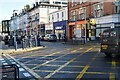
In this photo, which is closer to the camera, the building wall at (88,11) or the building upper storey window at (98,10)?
the building wall at (88,11)

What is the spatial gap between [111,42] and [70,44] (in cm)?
1911

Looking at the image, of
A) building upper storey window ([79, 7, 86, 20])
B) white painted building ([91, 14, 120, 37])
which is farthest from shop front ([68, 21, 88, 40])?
white painted building ([91, 14, 120, 37])

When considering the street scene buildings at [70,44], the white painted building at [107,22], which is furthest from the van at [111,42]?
the white painted building at [107,22]

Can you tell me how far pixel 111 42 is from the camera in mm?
15602

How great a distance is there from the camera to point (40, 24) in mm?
67125

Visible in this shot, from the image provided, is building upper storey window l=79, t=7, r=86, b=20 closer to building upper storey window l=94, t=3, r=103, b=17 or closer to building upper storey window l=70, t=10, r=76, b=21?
building upper storey window l=70, t=10, r=76, b=21

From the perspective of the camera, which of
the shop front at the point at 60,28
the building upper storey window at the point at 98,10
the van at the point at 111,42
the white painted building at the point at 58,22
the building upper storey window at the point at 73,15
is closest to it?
the van at the point at 111,42

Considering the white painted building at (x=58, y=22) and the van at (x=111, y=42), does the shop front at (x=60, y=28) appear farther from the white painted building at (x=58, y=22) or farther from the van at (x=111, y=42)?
the van at (x=111, y=42)

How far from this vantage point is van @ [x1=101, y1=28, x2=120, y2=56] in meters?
15.2

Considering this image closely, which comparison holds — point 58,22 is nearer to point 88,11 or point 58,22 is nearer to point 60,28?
point 60,28

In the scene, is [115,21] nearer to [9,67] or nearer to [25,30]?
[9,67]

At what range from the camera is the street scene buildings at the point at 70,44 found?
10773mm

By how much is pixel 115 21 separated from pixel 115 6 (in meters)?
2.10

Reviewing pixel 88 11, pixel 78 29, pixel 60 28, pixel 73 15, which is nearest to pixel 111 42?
pixel 88 11
